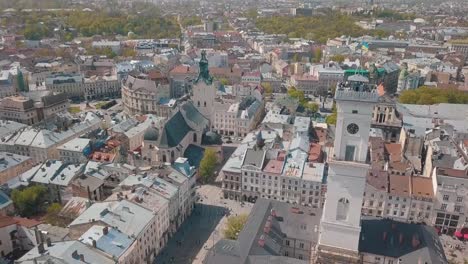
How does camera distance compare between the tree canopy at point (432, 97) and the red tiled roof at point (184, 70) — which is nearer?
the tree canopy at point (432, 97)

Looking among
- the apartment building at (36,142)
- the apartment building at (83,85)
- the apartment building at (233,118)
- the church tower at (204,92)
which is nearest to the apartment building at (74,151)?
the apartment building at (36,142)

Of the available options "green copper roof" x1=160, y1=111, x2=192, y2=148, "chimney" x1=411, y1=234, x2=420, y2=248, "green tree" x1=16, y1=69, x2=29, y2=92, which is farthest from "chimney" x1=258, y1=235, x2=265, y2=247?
"green tree" x1=16, y1=69, x2=29, y2=92

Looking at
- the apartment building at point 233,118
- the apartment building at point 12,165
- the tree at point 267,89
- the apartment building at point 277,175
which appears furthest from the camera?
the tree at point 267,89

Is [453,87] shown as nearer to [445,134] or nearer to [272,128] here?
[445,134]

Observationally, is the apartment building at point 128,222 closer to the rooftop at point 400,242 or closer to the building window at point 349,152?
the rooftop at point 400,242

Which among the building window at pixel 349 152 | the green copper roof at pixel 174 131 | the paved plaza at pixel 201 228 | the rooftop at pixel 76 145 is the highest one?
the building window at pixel 349 152

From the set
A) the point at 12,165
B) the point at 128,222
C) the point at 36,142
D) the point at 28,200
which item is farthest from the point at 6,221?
the point at 36,142

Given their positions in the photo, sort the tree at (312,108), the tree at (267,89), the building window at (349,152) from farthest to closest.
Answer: the tree at (267,89) < the tree at (312,108) < the building window at (349,152)

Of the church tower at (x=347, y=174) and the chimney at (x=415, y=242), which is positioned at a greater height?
the church tower at (x=347, y=174)
